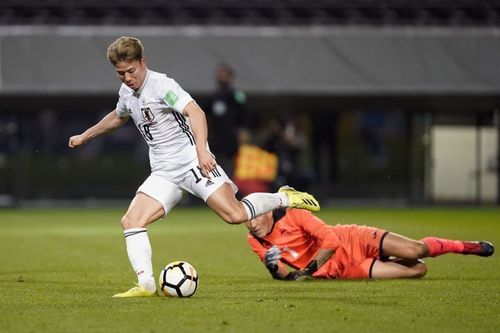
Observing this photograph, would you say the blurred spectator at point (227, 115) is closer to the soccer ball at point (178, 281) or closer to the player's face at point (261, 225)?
the player's face at point (261, 225)

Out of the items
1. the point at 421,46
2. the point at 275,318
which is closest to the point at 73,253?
the point at 275,318

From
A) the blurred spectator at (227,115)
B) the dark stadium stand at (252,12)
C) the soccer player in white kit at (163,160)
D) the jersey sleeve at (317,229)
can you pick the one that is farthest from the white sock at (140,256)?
the dark stadium stand at (252,12)

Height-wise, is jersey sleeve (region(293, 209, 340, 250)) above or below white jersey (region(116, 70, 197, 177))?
below

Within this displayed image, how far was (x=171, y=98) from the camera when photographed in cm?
801

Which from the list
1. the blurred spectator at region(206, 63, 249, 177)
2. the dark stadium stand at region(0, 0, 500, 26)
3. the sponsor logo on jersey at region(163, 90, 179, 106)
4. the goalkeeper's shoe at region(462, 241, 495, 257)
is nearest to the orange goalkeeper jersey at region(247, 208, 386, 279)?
the goalkeeper's shoe at region(462, 241, 495, 257)

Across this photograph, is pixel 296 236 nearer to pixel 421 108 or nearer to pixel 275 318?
pixel 275 318

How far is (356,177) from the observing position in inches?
886

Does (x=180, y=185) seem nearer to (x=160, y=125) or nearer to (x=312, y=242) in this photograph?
(x=160, y=125)

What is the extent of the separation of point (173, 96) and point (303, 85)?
12151mm

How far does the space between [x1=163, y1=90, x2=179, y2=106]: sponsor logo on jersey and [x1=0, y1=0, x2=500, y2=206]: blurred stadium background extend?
467 inches

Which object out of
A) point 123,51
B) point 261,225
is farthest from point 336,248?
point 123,51

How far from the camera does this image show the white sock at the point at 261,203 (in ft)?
27.2

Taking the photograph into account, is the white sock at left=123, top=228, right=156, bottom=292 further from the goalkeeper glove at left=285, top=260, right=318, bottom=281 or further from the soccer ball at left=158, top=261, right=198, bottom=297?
the goalkeeper glove at left=285, top=260, right=318, bottom=281

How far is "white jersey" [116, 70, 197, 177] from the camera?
8.16 metres
